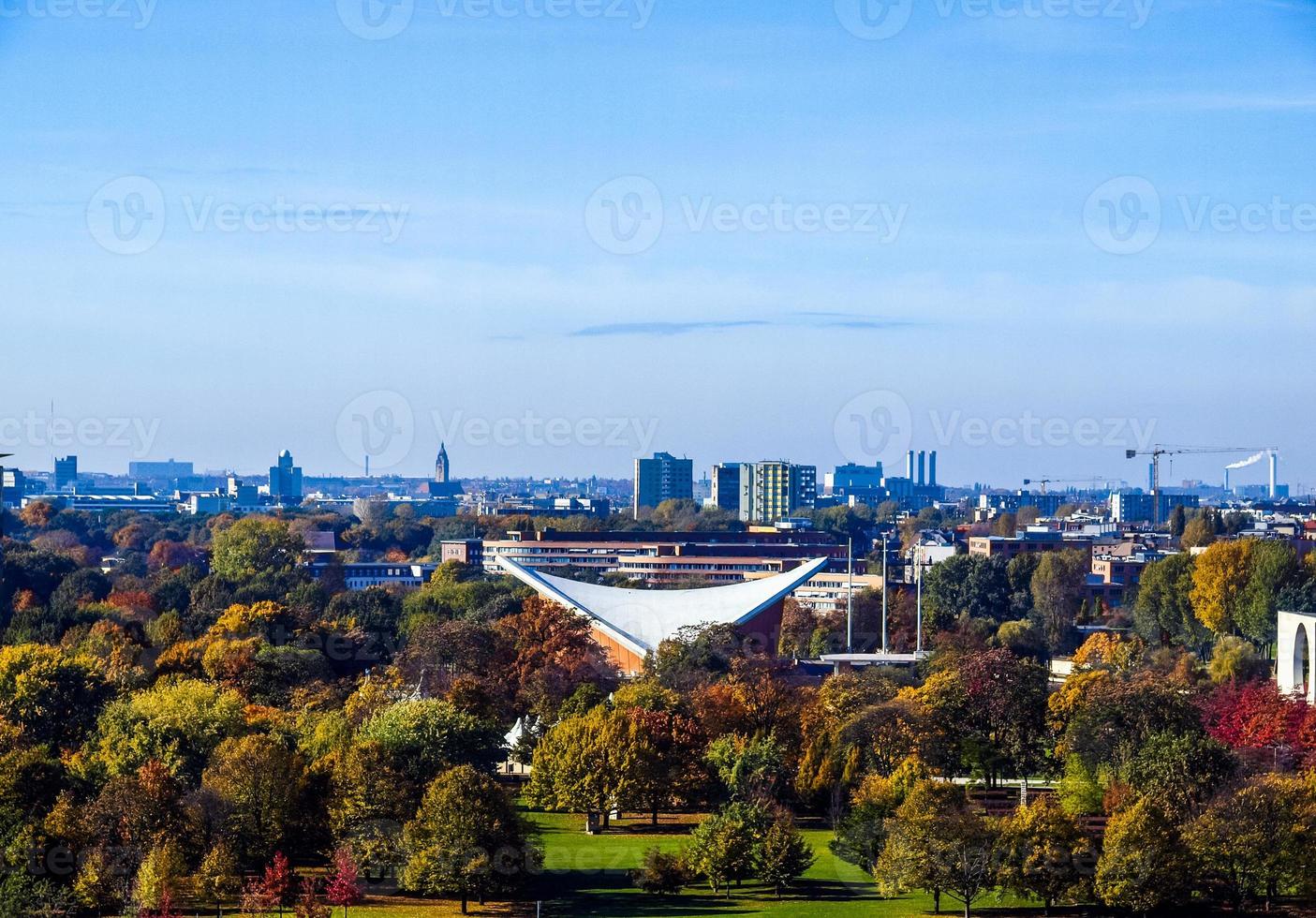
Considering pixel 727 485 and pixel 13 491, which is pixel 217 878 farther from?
pixel 727 485

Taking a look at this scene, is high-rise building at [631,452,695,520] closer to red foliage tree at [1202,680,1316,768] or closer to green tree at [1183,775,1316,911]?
red foliage tree at [1202,680,1316,768]

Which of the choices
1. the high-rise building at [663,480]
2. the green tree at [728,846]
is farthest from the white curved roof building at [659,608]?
the high-rise building at [663,480]

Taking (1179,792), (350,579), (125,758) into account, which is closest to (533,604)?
(125,758)

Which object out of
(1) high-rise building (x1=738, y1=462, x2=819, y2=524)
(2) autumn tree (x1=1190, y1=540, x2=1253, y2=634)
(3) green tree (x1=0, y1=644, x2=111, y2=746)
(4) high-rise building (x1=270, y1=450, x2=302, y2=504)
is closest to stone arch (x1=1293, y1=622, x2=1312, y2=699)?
(2) autumn tree (x1=1190, y1=540, x2=1253, y2=634)

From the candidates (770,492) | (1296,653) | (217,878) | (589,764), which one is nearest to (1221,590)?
(1296,653)

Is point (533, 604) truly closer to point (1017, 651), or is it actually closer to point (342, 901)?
point (1017, 651)

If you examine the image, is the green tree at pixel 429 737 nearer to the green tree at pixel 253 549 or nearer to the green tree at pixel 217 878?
the green tree at pixel 217 878
